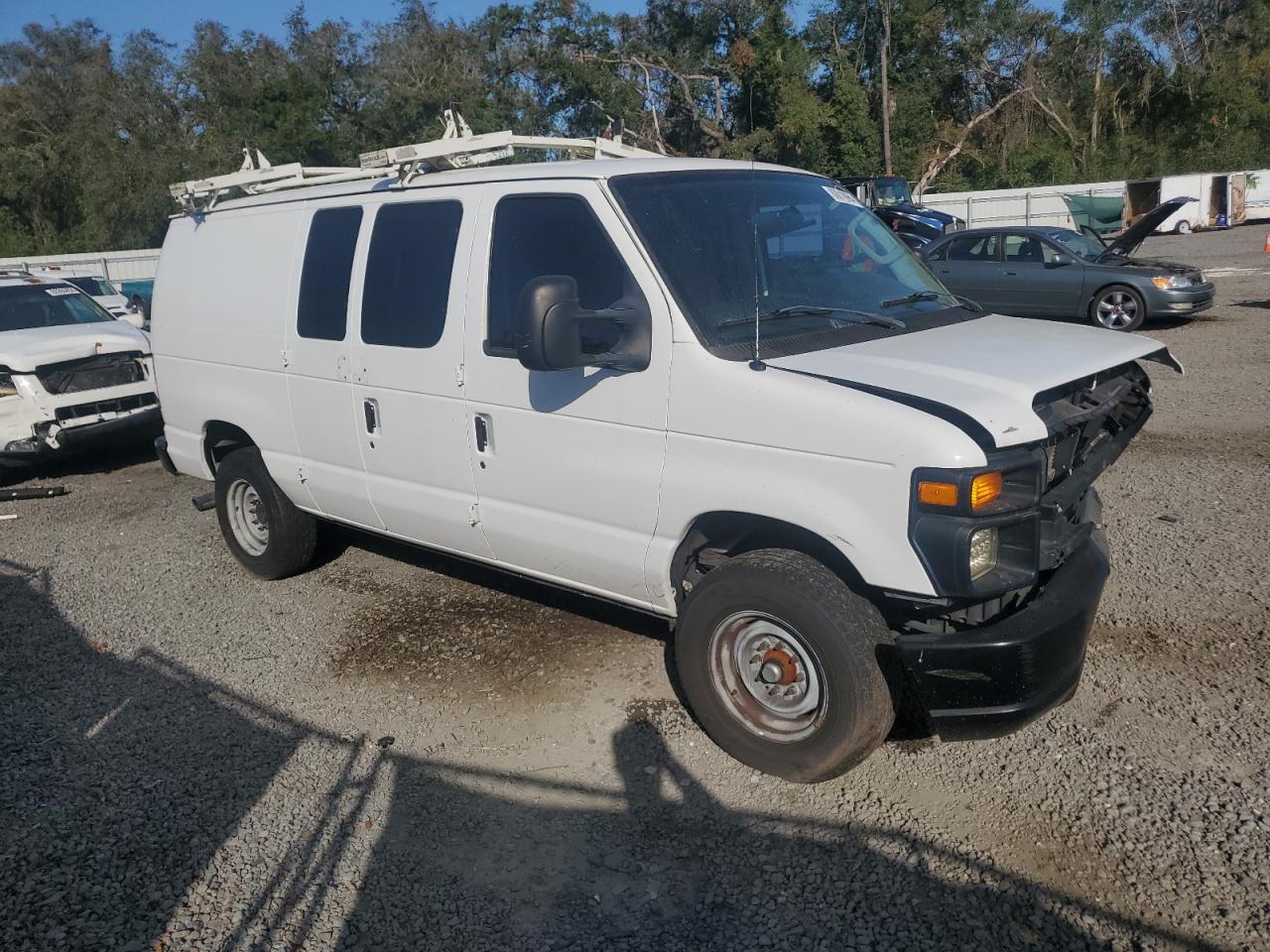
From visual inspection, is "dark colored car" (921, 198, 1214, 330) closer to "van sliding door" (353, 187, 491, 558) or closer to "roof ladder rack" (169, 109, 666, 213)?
"roof ladder rack" (169, 109, 666, 213)

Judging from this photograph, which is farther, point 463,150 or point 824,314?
point 463,150

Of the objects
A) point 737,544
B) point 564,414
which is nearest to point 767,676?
point 737,544

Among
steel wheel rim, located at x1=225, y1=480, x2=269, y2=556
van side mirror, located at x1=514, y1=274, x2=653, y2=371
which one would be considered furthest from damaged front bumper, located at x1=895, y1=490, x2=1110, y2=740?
steel wheel rim, located at x1=225, y1=480, x2=269, y2=556

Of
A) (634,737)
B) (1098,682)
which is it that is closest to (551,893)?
(634,737)

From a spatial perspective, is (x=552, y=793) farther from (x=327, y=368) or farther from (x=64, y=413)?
(x=64, y=413)

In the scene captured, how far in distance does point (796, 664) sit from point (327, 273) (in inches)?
120

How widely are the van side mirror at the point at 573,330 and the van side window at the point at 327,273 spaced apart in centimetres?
166

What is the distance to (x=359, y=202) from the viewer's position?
5031 mm

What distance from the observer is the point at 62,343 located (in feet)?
28.7

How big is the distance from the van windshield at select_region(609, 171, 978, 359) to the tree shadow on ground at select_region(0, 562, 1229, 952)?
1717 mm

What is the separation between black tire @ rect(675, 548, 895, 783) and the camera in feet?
11.4

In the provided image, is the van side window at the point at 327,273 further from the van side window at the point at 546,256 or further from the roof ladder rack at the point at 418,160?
the van side window at the point at 546,256

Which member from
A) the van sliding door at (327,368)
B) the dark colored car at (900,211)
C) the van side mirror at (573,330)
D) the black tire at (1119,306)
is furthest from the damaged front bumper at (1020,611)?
the dark colored car at (900,211)

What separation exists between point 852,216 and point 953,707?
2.39 metres
